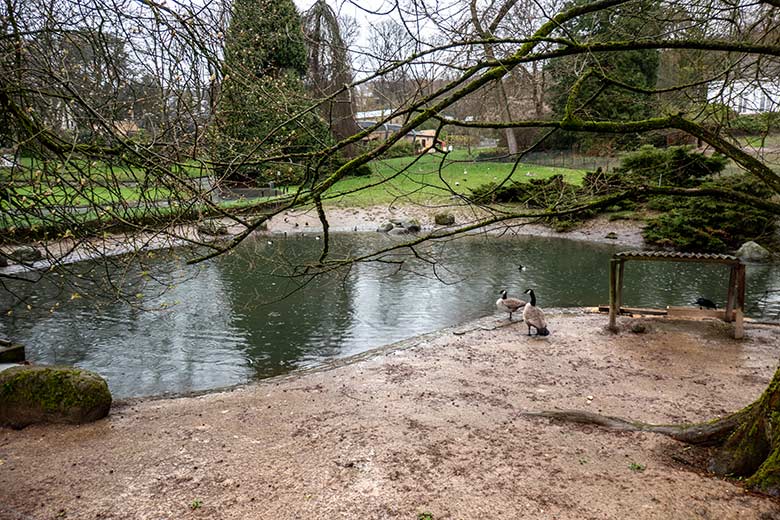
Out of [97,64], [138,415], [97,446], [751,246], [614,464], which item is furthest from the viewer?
[751,246]

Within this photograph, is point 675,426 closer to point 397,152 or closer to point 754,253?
point 754,253

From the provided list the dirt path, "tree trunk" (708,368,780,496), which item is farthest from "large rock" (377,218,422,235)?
"tree trunk" (708,368,780,496)

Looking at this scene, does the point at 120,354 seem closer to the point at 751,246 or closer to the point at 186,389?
the point at 186,389

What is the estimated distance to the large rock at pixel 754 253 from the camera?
61.1 ft

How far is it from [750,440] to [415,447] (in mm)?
3069

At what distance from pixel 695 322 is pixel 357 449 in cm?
837

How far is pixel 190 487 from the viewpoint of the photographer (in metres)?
5.59

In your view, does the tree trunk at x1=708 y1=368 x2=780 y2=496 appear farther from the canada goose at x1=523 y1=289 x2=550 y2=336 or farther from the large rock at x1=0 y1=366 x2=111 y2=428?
the large rock at x1=0 y1=366 x2=111 y2=428

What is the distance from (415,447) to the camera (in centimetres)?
619

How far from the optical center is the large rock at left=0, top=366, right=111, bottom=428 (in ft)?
23.7

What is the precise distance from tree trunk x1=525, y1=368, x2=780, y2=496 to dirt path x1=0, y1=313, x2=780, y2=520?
15 cm

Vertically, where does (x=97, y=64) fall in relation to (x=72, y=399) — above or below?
above

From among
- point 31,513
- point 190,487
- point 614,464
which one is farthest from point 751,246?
point 31,513

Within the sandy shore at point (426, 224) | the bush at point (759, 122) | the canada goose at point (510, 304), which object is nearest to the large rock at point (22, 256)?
the bush at point (759, 122)
